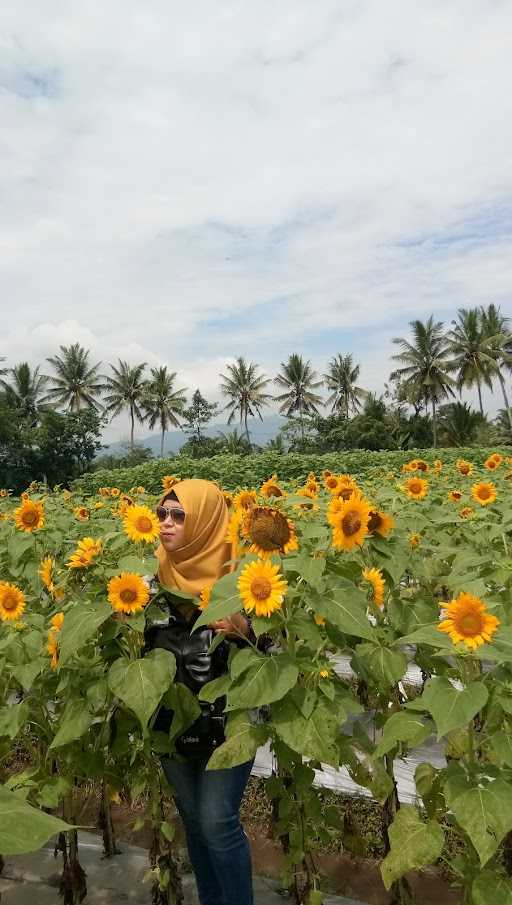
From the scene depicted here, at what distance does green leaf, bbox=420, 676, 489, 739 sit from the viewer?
1.21m

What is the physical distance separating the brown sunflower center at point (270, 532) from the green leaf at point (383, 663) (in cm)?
48

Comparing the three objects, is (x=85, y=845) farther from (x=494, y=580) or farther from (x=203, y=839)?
(x=494, y=580)

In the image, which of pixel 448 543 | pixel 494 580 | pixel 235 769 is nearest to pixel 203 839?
pixel 235 769

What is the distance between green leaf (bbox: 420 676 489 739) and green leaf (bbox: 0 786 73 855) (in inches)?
34.0

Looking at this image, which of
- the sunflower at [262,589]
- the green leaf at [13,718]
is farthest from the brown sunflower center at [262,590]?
the green leaf at [13,718]

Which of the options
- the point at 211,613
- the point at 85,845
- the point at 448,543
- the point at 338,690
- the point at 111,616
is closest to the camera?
the point at 211,613

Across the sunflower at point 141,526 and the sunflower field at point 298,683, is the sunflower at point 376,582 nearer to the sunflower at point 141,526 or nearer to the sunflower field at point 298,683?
the sunflower field at point 298,683

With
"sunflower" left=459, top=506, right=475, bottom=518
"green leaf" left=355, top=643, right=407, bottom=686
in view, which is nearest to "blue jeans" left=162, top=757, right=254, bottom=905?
"green leaf" left=355, top=643, right=407, bottom=686

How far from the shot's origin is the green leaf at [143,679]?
156cm

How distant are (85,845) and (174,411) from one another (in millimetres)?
41353

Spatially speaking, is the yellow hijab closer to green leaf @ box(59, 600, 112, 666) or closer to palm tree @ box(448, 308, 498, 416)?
green leaf @ box(59, 600, 112, 666)

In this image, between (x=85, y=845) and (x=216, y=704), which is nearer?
(x=216, y=704)

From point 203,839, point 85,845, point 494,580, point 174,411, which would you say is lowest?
A: point 85,845

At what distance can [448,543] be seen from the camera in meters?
2.97
